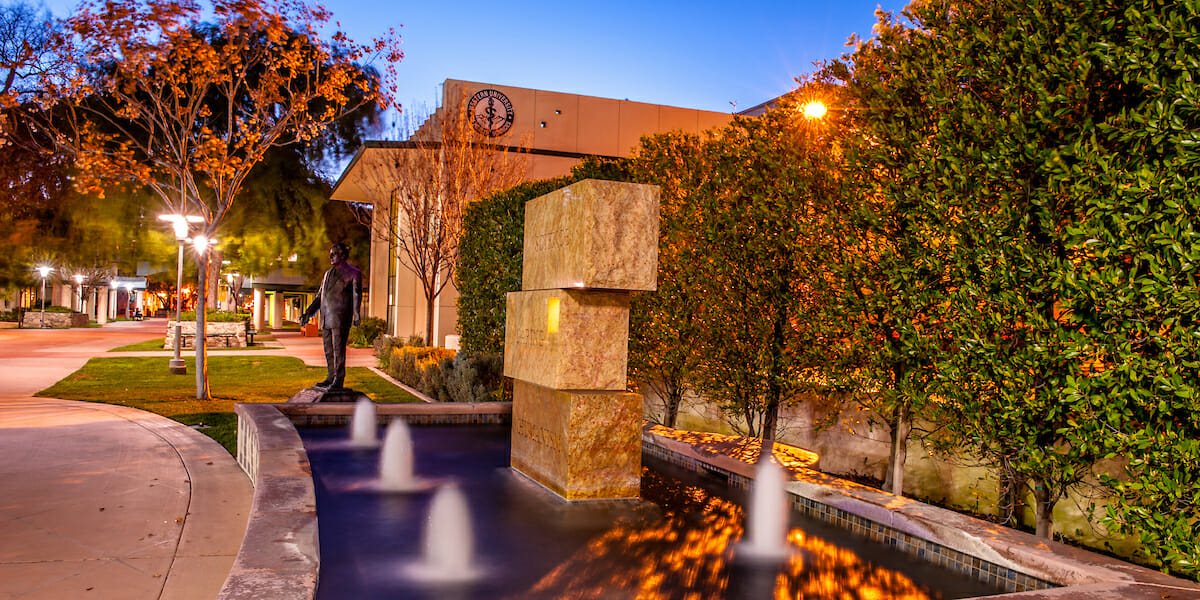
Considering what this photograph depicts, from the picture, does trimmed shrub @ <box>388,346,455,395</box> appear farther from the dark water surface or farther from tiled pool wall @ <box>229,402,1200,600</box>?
the dark water surface

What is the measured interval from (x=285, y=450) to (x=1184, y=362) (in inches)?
258

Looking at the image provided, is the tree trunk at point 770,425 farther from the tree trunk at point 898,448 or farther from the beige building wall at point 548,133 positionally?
the beige building wall at point 548,133

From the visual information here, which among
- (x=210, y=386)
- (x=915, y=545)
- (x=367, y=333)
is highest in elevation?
(x=367, y=333)

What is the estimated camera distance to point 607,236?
659cm

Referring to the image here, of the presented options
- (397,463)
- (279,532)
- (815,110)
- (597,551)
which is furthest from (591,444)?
(815,110)

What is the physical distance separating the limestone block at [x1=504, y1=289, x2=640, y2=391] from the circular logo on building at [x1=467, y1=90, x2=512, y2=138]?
53.2 feet

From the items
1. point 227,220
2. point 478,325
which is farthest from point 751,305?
point 227,220

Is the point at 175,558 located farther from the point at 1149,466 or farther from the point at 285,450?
the point at 1149,466

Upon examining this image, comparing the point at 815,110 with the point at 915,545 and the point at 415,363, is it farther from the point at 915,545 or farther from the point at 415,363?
the point at 415,363

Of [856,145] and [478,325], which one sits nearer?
[856,145]

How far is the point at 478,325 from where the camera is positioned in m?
14.0

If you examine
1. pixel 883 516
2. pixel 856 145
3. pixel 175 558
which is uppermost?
pixel 856 145

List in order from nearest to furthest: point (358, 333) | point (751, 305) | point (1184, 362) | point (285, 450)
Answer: point (1184, 362), point (285, 450), point (751, 305), point (358, 333)

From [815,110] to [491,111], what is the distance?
17.3 metres
